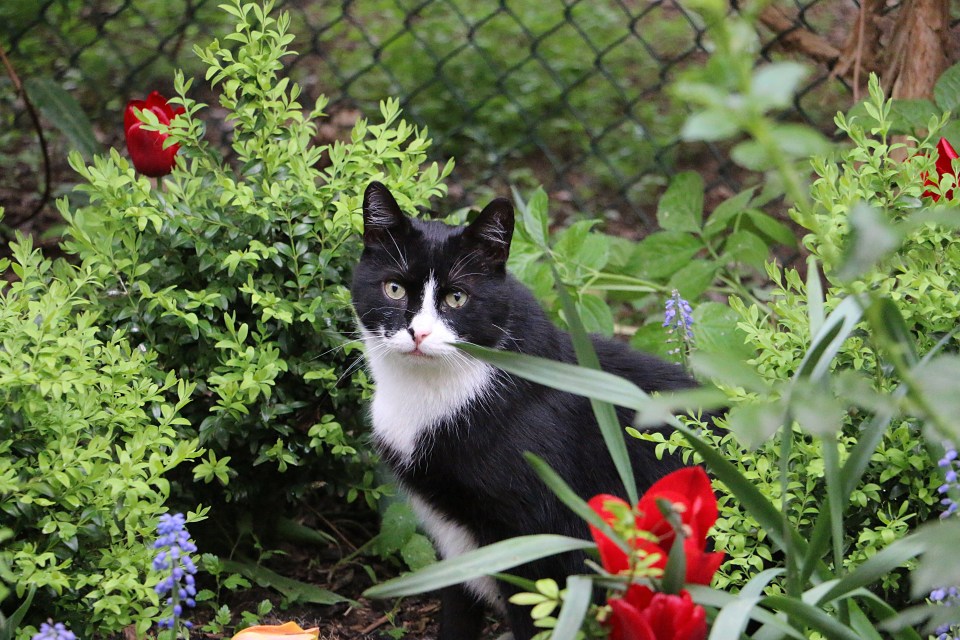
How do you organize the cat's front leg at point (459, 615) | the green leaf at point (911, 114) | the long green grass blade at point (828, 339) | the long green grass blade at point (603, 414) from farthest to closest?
the green leaf at point (911, 114) → the cat's front leg at point (459, 615) → the long green grass blade at point (603, 414) → the long green grass blade at point (828, 339)

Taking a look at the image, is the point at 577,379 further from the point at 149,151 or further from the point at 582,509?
the point at 149,151

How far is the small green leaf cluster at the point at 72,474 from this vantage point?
160 centimetres

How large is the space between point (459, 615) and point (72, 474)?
859 mm

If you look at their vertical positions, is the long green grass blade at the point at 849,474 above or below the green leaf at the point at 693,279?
above

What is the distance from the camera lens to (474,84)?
434 centimetres

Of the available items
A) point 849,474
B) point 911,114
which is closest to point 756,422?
point 849,474

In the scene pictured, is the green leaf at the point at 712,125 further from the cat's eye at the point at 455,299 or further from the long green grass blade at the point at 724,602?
the cat's eye at the point at 455,299

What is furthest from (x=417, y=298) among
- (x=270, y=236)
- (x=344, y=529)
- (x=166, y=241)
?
(x=344, y=529)

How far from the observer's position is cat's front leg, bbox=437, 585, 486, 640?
2119 mm

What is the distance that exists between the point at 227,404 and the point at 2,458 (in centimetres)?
48

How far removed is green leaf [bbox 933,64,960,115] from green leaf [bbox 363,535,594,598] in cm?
172

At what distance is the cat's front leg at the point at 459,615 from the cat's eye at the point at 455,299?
1.89 feet

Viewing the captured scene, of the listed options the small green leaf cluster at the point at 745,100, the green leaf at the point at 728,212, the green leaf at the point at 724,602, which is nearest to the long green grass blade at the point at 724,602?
the green leaf at the point at 724,602

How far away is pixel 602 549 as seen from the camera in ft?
4.12
